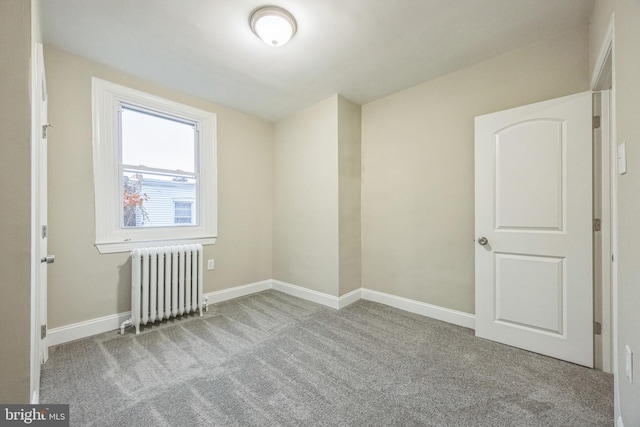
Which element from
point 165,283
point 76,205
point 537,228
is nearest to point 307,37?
point 537,228

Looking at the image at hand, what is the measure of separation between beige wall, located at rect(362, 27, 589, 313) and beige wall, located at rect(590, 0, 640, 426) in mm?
837

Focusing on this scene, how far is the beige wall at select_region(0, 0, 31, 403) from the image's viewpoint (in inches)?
40.8

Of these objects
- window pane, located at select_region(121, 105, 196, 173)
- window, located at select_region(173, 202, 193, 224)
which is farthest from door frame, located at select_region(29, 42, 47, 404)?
window, located at select_region(173, 202, 193, 224)

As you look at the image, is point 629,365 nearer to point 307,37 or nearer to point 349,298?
point 349,298

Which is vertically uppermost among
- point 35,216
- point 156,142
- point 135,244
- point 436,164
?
point 156,142

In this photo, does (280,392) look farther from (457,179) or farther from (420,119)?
(420,119)

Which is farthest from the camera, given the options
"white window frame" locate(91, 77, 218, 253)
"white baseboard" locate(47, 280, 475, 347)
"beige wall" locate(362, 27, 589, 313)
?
"white window frame" locate(91, 77, 218, 253)

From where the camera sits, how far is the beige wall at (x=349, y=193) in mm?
3066

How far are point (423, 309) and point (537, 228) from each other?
1.35 metres

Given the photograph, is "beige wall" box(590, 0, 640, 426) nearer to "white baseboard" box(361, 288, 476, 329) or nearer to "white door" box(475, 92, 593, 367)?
"white door" box(475, 92, 593, 367)

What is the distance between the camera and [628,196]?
1.14 meters

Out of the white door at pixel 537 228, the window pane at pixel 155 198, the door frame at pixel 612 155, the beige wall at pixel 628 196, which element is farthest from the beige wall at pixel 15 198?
the white door at pixel 537 228

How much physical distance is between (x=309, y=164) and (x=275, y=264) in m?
1.60

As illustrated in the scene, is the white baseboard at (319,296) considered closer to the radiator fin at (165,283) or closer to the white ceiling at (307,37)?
the radiator fin at (165,283)
